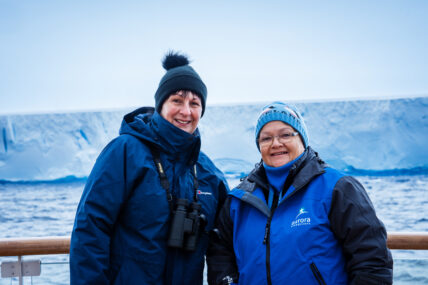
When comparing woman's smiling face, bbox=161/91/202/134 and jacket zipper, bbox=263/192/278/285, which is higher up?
woman's smiling face, bbox=161/91/202/134

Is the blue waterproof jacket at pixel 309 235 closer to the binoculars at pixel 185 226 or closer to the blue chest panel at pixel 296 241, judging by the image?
the blue chest panel at pixel 296 241

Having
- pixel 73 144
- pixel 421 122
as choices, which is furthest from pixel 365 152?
pixel 73 144

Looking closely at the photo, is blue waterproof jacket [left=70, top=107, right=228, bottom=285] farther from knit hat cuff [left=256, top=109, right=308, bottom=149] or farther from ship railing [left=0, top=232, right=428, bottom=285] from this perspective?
ship railing [left=0, top=232, right=428, bottom=285]

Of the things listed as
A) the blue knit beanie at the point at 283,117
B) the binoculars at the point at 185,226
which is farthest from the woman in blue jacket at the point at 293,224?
the binoculars at the point at 185,226

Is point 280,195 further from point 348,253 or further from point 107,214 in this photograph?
point 107,214

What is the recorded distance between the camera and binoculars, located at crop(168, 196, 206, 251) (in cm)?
125

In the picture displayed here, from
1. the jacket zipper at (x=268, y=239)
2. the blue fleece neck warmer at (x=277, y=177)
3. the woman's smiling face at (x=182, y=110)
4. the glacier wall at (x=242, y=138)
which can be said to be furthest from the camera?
the glacier wall at (x=242, y=138)

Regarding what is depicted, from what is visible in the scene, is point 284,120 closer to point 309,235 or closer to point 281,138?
point 281,138

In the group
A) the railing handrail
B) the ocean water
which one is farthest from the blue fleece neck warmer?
the ocean water

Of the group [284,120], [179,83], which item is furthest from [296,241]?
[179,83]

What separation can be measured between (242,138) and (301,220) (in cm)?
1073

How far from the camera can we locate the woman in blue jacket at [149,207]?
3.99 feet

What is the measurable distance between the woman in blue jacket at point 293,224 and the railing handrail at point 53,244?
53 cm

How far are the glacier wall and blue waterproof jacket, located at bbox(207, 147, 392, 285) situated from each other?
33.8 feet
